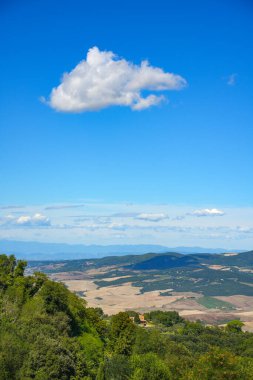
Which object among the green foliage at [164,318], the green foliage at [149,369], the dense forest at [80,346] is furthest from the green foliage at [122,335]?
the green foliage at [164,318]

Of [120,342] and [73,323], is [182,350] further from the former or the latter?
[73,323]

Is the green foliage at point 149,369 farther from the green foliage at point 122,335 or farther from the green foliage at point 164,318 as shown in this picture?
the green foliage at point 164,318

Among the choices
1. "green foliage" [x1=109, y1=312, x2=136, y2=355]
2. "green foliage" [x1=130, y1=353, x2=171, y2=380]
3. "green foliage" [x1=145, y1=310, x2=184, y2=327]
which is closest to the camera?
"green foliage" [x1=130, y1=353, x2=171, y2=380]

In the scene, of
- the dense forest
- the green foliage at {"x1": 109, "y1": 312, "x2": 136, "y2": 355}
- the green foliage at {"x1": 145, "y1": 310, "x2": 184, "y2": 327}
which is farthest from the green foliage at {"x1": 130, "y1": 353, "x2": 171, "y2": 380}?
the green foliage at {"x1": 145, "y1": 310, "x2": 184, "y2": 327}

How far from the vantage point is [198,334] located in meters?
116

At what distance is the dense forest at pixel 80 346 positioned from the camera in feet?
174

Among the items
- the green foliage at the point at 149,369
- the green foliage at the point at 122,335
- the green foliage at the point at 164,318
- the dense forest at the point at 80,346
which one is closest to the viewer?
the dense forest at the point at 80,346

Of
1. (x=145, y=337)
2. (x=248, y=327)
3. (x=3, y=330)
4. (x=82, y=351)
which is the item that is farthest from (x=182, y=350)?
(x=248, y=327)

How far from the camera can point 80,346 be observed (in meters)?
71.1

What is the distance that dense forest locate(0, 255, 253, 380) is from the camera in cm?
5316

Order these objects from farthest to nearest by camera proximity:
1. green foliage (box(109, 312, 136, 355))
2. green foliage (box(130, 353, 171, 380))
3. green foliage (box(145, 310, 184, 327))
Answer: green foliage (box(145, 310, 184, 327))
green foliage (box(109, 312, 136, 355))
green foliage (box(130, 353, 171, 380))

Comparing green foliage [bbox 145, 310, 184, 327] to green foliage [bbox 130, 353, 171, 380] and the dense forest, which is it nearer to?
the dense forest

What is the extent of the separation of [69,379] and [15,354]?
7146 millimetres

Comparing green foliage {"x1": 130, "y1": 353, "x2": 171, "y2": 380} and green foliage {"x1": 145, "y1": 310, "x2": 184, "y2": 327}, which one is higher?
green foliage {"x1": 130, "y1": 353, "x2": 171, "y2": 380}
